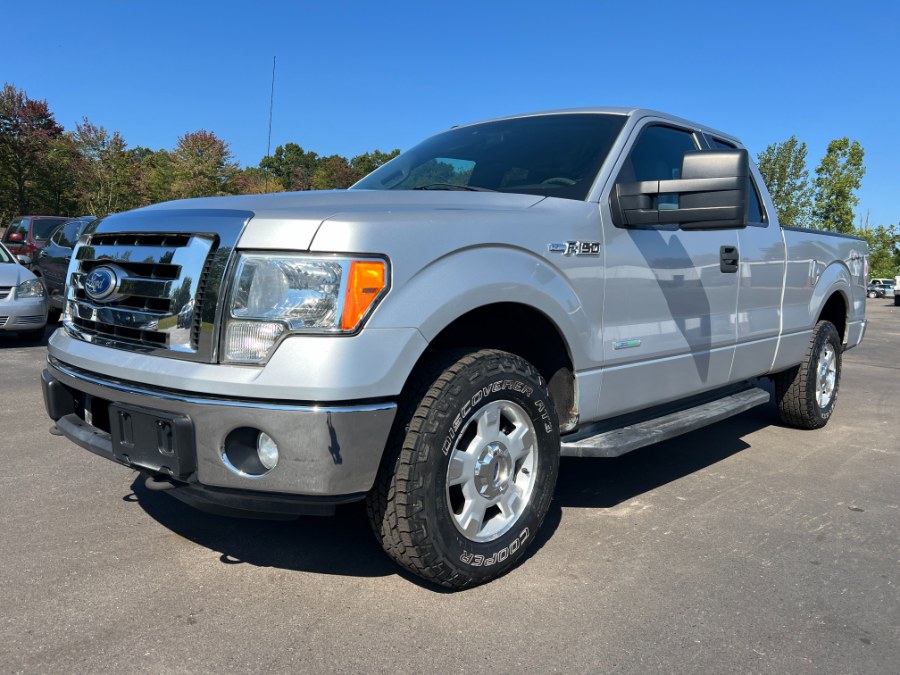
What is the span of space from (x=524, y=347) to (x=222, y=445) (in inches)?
54.1

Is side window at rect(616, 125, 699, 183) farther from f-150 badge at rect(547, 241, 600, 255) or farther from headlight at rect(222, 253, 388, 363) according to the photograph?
headlight at rect(222, 253, 388, 363)

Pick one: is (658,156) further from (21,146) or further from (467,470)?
(21,146)

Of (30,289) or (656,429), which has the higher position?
(30,289)

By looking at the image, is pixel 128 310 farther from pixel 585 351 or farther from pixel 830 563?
pixel 830 563

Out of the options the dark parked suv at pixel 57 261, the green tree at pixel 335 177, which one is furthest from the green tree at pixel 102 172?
the dark parked suv at pixel 57 261

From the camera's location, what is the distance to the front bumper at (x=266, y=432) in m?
2.16

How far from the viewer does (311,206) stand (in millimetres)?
2449

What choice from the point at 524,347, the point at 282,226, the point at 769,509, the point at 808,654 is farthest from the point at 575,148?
the point at 808,654

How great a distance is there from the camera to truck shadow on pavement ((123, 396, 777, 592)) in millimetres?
2830

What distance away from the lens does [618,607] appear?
2.51 m

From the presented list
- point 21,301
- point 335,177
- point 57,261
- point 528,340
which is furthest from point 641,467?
point 335,177

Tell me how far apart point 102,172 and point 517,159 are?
1338 inches

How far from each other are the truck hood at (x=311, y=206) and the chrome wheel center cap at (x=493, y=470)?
35.3 inches

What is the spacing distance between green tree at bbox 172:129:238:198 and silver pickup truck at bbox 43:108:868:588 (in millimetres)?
34236
